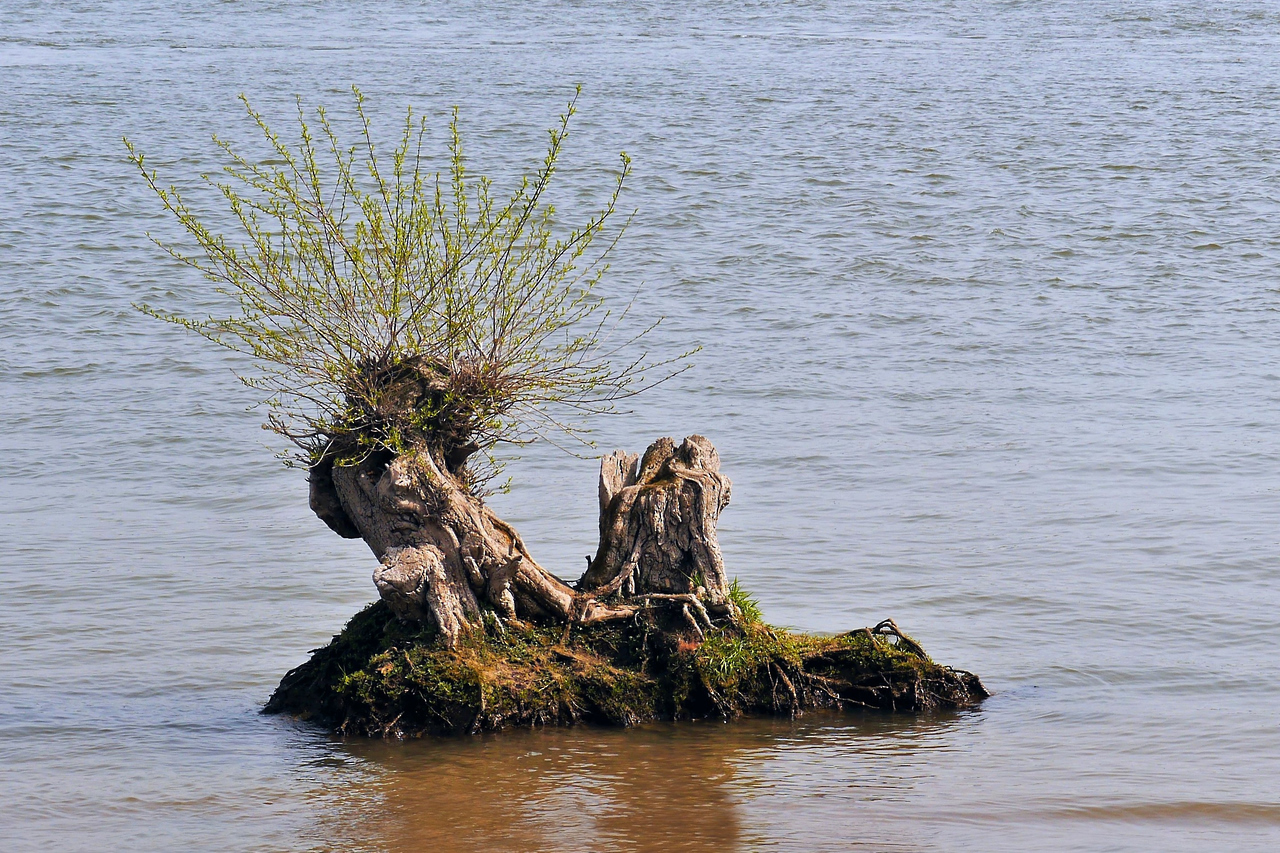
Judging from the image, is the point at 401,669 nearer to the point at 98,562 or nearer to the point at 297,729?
the point at 297,729

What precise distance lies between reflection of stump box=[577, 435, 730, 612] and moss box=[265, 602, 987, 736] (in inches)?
8.7

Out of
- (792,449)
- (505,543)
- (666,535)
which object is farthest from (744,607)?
(792,449)

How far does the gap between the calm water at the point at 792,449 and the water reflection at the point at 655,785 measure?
0.09 ft

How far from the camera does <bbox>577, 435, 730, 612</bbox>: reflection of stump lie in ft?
27.6

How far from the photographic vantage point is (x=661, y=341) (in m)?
19.0

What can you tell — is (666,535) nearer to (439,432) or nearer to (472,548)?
(472,548)

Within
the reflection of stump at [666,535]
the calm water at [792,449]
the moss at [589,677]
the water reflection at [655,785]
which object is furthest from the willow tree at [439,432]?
the calm water at [792,449]

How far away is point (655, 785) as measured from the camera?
7609 mm

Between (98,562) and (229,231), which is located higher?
(229,231)

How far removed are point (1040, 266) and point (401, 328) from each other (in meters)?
15.5

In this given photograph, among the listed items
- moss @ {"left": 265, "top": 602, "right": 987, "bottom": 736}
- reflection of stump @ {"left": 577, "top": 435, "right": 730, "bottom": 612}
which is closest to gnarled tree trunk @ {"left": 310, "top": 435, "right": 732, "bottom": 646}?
reflection of stump @ {"left": 577, "top": 435, "right": 730, "bottom": 612}

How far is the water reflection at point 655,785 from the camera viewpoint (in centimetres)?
705

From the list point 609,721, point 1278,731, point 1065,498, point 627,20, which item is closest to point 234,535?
point 609,721

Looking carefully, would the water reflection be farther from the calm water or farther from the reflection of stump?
the reflection of stump
